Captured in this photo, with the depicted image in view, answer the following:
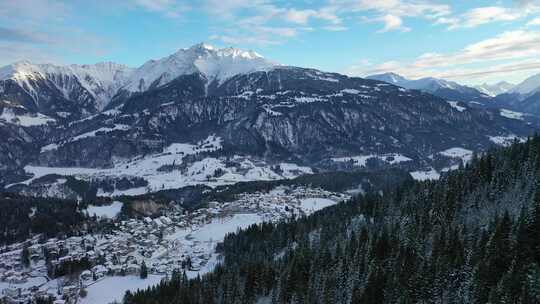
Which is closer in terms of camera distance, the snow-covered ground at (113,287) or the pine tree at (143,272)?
the snow-covered ground at (113,287)

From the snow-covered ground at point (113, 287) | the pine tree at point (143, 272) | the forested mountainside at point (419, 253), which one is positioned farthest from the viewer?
the pine tree at point (143, 272)

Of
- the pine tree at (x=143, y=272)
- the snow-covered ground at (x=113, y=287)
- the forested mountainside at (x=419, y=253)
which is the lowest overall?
the snow-covered ground at (x=113, y=287)

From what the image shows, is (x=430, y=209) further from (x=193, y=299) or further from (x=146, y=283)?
(x=146, y=283)

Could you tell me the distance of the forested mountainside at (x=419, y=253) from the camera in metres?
95.6

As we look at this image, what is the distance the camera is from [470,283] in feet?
299

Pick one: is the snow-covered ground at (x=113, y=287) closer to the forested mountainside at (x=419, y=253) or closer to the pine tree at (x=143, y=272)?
the pine tree at (x=143, y=272)

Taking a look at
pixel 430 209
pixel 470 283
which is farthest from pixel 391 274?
pixel 430 209

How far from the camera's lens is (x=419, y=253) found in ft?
391

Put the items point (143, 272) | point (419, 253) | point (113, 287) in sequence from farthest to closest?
point (143, 272), point (113, 287), point (419, 253)

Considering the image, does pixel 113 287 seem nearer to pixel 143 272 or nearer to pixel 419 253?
pixel 143 272

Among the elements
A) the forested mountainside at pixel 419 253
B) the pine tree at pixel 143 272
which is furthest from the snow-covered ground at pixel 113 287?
the forested mountainside at pixel 419 253

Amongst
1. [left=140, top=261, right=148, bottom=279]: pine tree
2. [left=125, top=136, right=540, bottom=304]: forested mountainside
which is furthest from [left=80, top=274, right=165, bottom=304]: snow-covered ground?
[left=125, top=136, right=540, bottom=304]: forested mountainside

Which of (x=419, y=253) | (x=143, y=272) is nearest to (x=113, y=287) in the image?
(x=143, y=272)

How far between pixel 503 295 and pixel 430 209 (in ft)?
230
